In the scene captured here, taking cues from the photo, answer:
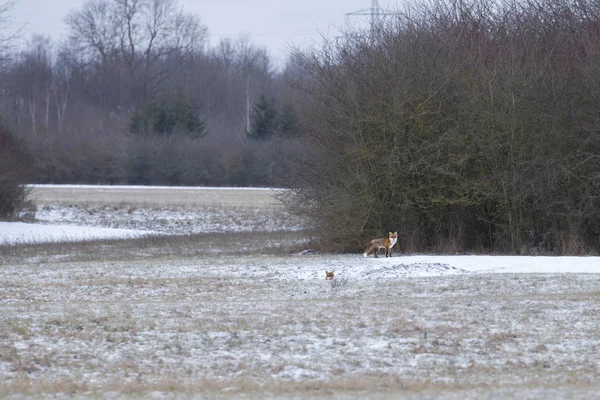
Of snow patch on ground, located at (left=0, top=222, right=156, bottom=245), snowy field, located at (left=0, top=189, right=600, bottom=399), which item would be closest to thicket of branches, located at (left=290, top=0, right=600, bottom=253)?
snowy field, located at (left=0, top=189, right=600, bottom=399)

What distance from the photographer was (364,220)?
84.4ft

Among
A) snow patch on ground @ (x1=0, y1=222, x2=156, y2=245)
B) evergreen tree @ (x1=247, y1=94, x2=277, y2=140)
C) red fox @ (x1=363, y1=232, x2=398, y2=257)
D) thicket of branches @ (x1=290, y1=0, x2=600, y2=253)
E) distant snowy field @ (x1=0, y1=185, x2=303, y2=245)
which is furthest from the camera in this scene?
evergreen tree @ (x1=247, y1=94, x2=277, y2=140)

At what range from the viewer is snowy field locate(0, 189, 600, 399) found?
8555mm

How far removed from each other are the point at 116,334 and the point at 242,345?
1.64m

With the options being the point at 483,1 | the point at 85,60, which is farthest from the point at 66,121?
the point at 483,1

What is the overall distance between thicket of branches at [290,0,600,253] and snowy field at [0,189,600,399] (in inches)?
220

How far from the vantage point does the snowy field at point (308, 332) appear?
28.1ft

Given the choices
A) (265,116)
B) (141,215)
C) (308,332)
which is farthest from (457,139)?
(265,116)

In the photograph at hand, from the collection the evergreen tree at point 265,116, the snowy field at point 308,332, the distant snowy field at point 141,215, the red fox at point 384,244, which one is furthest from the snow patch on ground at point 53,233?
the evergreen tree at point 265,116

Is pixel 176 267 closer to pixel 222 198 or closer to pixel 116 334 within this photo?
pixel 116 334

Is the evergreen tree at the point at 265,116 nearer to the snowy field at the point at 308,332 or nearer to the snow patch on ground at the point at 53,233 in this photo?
the snow patch on ground at the point at 53,233

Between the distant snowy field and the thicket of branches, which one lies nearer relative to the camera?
the thicket of branches

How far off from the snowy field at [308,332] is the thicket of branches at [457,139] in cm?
560

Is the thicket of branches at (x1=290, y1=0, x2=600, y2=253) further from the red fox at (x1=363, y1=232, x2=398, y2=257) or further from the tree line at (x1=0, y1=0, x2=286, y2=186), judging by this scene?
the tree line at (x1=0, y1=0, x2=286, y2=186)
